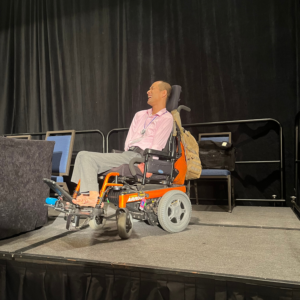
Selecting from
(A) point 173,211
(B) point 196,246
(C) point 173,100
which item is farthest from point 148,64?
(B) point 196,246

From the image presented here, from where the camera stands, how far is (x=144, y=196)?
2020 millimetres

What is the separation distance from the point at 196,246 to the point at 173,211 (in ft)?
1.41

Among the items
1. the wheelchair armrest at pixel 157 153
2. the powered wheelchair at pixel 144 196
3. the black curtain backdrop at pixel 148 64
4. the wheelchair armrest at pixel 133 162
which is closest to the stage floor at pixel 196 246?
the powered wheelchair at pixel 144 196

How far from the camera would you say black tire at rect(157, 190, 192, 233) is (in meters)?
2.03

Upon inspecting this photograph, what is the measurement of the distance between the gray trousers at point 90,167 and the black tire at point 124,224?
0.23 metres

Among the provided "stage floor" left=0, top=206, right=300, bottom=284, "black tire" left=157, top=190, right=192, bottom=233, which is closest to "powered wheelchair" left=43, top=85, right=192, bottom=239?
"black tire" left=157, top=190, right=192, bottom=233

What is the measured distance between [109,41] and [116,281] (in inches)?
143

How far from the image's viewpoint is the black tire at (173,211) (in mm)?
2031

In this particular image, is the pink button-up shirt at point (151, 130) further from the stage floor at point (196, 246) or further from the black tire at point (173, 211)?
the stage floor at point (196, 246)

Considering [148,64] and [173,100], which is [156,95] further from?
[148,64]

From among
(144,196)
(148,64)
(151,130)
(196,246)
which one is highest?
(148,64)

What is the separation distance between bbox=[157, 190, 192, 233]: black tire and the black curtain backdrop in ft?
5.12

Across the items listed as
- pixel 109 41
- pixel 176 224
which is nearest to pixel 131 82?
pixel 109 41

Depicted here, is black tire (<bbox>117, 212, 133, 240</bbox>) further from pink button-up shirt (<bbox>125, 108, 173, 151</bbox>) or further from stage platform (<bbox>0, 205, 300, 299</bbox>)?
pink button-up shirt (<bbox>125, 108, 173, 151</bbox>)
